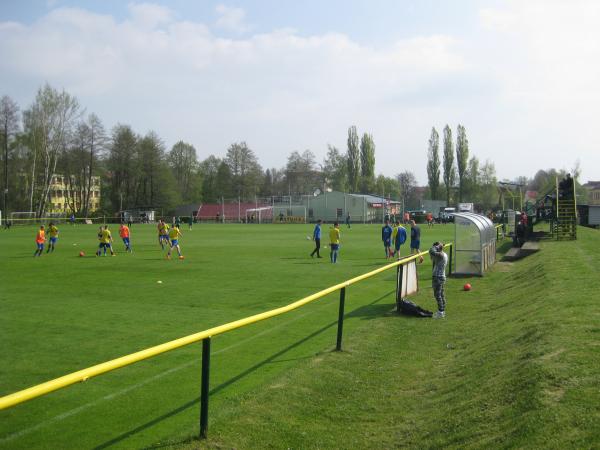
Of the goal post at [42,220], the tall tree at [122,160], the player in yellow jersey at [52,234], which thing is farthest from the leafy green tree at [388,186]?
the player in yellow jersey at [52,234]

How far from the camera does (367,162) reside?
109m

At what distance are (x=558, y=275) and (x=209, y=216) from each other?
84.0m

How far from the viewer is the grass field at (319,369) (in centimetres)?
511

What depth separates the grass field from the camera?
511cm

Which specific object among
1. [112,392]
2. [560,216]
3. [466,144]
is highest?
[466,144]

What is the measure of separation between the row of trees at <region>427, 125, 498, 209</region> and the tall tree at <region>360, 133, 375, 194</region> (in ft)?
38.3

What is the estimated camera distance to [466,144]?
102 meters

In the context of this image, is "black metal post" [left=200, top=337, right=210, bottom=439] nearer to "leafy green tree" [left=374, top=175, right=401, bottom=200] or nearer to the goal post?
the goal post

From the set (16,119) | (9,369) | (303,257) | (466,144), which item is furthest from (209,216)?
(9,369)

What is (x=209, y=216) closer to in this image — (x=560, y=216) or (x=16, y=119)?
(x=16, y=119)

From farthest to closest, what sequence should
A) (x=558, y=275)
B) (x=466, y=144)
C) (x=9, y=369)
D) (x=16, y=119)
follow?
1. (x=466, y=144)
2. (x=16, y=119)
3. (x=558, y=275)
4. (x=9, y=369)

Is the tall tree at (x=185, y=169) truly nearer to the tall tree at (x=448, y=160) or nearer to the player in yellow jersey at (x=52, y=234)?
the tall tree at (x=448, y=160)

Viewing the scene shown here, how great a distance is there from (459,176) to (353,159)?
2135 centimetres

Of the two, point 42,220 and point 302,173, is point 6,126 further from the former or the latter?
point 302,173
